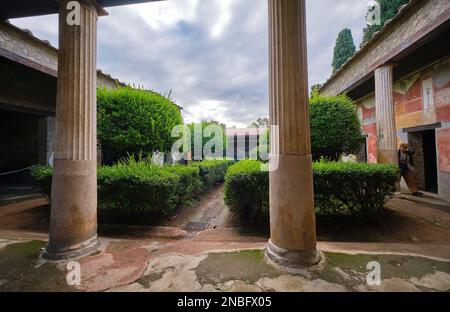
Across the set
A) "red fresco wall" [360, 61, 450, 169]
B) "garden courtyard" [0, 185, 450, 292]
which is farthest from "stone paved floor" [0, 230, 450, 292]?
"red fresco wall" [360, 61, 450, 169]

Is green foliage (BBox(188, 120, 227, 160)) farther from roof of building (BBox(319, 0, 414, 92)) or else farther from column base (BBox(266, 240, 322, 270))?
column base (BBox(266, 240, 322, 270))

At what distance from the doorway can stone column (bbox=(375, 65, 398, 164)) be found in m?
2.08

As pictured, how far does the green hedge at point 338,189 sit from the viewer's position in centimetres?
397

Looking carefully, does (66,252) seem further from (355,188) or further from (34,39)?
(34,39)

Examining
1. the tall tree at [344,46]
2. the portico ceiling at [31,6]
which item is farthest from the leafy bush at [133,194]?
the tall tree at [344,46]

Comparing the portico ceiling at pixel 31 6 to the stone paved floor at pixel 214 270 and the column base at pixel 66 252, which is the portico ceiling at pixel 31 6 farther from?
the stone paved floor at pixel 214 270

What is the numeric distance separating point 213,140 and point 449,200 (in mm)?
11005

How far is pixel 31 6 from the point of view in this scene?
3.72 metres

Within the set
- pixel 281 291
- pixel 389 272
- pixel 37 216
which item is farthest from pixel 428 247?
pixel 37 216

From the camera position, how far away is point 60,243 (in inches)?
110

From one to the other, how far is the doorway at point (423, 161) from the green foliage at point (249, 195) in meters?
7.92

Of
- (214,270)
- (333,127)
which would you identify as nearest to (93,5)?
(214,270)

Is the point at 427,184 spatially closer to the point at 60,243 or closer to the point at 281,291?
the point at 281,291

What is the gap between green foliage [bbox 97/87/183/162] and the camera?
17.9 ft
